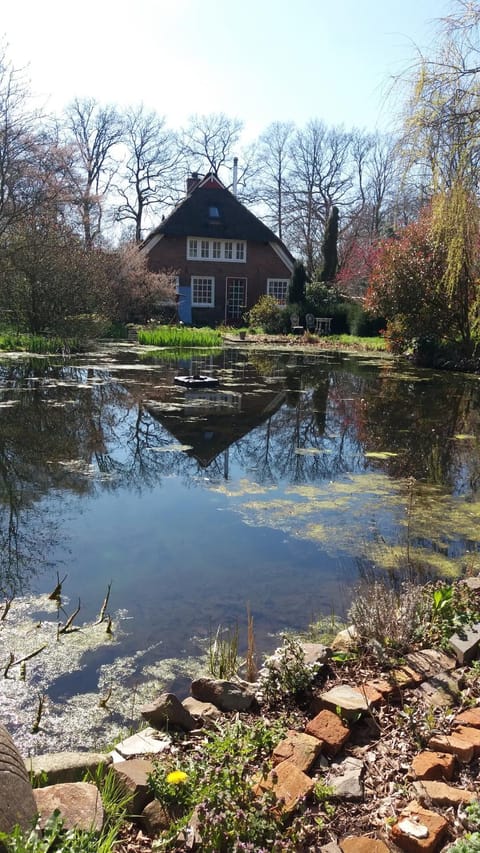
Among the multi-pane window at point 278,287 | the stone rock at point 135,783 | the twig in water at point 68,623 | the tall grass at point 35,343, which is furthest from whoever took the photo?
the multi-pane window at point 278,287

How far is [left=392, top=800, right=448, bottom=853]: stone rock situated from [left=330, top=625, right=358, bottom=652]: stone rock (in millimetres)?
Result: 1362

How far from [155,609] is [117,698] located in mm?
919

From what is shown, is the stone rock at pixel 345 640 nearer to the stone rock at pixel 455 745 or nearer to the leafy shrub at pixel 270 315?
the stone rock at pixel 455 745

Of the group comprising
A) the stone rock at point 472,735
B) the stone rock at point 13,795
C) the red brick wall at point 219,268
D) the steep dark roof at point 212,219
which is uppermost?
the steep dark roof at point 212,219

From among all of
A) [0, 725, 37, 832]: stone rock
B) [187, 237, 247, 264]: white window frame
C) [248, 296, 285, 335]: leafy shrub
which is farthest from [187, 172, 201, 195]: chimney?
[0, 725, 37, 832]: stone rock

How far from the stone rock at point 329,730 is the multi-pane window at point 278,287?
34319 mm

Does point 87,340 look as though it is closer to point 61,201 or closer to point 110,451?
point 61,201

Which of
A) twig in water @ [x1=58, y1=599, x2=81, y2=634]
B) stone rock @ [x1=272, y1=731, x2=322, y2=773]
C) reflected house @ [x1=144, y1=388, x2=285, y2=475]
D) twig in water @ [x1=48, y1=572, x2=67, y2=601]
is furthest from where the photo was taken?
reflected house @ [x1=144, y1=388, x2=285, y2=475]

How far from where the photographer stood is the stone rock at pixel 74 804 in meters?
2.08

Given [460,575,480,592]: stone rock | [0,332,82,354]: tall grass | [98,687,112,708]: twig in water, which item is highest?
[0,332,82,354]: tall grass

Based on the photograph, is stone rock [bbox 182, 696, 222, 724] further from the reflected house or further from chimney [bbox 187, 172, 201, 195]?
chimney [bbox 187, 172, 201, 195]

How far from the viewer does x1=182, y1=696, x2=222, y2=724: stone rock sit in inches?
118

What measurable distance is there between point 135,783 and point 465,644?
70.4 inches

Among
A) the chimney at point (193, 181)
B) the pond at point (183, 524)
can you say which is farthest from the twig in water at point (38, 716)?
the chimney at point (193, 181)
